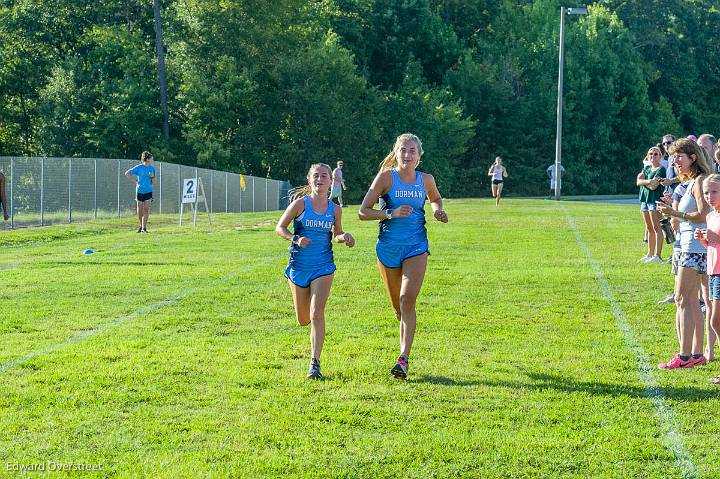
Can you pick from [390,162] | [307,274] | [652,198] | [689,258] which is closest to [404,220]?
[390,162]

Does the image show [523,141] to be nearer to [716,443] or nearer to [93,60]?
[93,60]

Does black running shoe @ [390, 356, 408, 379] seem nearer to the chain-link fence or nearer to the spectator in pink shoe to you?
the spectator in pink shoe

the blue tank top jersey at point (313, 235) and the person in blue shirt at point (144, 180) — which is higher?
the person in blue shirt at point (144, 180)

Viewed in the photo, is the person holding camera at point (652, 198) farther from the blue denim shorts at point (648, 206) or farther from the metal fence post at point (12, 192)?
the metal fence post at point (12, 192)

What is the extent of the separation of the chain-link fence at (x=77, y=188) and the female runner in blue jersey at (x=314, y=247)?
2163 centimetres

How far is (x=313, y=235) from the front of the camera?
8.68m

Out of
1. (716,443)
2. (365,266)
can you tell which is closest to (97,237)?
(365,266)

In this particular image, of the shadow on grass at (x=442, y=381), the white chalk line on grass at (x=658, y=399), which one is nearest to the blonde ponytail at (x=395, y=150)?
the shadow on grass at (x=442, y=381)

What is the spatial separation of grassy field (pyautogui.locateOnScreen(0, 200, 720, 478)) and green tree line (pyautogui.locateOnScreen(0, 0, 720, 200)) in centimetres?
4307

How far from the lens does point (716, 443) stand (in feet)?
21.6

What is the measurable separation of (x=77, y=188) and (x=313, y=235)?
2511cm

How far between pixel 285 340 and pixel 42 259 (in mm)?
9692

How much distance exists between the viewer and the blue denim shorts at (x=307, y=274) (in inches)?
341

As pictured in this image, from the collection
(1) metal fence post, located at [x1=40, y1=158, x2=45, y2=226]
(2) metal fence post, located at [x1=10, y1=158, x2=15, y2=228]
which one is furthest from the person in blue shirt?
(1) metal fence post, located at [x1=40, y1=158, x2=45, y2=226]
